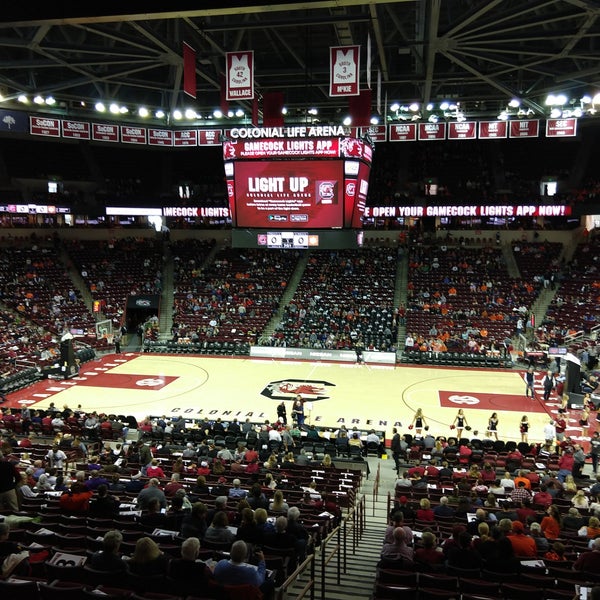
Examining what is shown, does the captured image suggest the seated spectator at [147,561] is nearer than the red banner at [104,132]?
Yes

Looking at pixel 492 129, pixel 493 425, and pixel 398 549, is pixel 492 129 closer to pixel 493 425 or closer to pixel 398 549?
pixel 493 425

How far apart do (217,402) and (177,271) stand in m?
20.7

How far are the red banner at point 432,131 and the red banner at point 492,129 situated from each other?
2.10 meters

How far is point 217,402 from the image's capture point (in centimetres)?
2595

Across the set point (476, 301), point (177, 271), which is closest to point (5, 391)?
point (177, 271)

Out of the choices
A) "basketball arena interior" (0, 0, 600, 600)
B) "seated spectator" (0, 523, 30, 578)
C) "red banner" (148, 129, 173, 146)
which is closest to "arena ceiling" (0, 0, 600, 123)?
Answer: "basketball arena interior" (0, 0, 600, 600)

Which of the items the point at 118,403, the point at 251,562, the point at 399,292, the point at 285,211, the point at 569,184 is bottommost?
the point at 118,403

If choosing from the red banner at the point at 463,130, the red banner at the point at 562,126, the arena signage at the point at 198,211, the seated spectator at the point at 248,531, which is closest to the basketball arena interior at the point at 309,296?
the seated spectator at the point at 248,531

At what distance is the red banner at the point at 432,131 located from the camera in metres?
33.0

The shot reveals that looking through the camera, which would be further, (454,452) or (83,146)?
(83,146)

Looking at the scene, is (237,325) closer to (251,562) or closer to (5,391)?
(5,391)

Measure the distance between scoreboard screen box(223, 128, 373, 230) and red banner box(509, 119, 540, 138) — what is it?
49.6 ft

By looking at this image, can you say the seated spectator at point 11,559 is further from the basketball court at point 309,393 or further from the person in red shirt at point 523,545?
the basketball court at point 309,393

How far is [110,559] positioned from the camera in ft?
19.5
